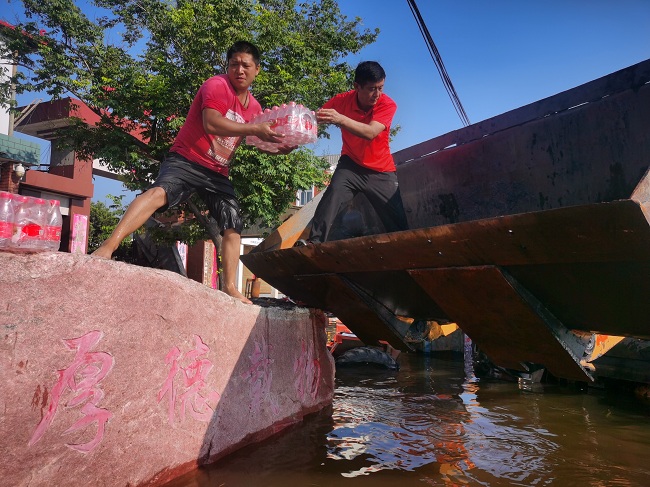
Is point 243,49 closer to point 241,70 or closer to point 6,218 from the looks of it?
point 241,70

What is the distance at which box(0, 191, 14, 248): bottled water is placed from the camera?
8.39 ft

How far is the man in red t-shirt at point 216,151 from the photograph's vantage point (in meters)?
2.88

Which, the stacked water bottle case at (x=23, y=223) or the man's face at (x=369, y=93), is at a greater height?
the man's face at (x=369, y=93)

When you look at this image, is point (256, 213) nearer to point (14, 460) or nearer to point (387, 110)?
point (387, 110)

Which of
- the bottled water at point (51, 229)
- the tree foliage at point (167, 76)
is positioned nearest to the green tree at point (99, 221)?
the tree foliage at point (167, 76)

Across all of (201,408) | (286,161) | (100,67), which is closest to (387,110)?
(201,408)

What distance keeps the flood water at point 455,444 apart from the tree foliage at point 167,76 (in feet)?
21.9

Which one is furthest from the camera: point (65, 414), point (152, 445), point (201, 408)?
point (201, 408)

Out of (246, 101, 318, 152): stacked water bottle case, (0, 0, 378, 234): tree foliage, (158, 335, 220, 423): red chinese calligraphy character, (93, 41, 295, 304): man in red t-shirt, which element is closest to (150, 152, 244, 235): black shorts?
Result: (93, 41, 295, 304): man in red t-shirt

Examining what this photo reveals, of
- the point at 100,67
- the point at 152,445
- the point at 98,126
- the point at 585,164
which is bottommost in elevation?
the point at 152,445

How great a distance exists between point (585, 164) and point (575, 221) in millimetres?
2105

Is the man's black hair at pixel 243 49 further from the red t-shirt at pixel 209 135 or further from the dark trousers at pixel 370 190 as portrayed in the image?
the dark trousers at pixel 370 190

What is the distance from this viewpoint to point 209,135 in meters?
3.12

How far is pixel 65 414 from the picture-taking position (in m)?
1.86
